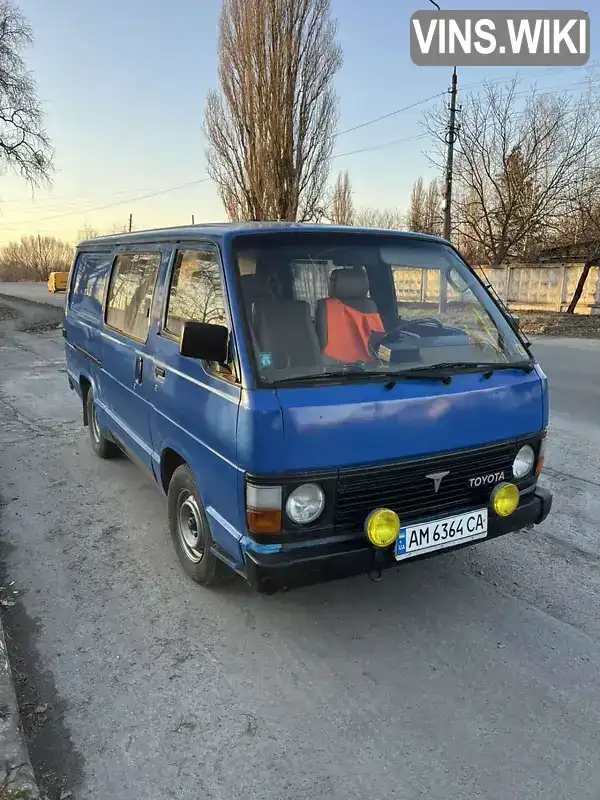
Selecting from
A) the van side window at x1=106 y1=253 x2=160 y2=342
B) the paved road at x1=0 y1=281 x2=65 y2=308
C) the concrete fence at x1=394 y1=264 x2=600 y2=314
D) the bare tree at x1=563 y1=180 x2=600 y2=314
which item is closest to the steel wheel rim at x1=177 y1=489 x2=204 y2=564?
the van side window at x1=106 y1=253 x2=160 y2=342

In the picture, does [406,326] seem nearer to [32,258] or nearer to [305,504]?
[305,504]

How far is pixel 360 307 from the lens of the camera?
3377 mm

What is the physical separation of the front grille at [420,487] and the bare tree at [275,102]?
22.7 m

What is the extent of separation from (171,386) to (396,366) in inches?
50.9

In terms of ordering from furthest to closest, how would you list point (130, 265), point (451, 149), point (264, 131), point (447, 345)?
point (264, 131), point (451, 149), point (130, 265), point (447, 345)

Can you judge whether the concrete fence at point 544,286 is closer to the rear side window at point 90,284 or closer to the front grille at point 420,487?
the rear side window at point 90,284

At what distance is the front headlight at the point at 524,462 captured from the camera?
315 centimetres

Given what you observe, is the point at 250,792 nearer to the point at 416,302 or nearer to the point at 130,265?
the point at 416,302

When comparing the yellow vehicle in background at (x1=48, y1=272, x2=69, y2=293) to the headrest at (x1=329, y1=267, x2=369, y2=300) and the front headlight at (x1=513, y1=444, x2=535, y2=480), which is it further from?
the front headlight at (x1=513, y1=444, x2=535, y2=480)

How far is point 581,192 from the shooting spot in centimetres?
2198

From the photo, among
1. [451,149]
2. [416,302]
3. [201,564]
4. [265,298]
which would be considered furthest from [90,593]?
[451,149]

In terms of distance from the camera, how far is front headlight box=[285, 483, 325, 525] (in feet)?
8.56

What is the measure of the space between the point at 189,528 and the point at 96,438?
2.71 metres

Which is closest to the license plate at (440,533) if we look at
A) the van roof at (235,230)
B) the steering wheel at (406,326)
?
the steering wheel at (406,326)
